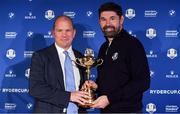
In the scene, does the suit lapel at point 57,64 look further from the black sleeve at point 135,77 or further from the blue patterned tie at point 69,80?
the black sleeve at point 135,77

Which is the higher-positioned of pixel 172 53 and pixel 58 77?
pixel 172 53

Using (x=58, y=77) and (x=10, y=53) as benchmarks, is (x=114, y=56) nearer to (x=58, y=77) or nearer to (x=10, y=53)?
(x=58, y=77)

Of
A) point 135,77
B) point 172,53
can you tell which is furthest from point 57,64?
point 172,53

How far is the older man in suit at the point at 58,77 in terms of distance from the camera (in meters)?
2.57

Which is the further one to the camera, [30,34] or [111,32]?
[30,34]

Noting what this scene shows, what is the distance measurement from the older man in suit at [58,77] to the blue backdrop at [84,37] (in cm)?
96

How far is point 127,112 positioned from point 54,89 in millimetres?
499

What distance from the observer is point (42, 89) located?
2.59m

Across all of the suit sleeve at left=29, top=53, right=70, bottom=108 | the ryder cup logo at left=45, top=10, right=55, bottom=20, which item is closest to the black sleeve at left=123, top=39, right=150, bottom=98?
the suit sleeve at left=29, top=53, right=70, bottom=108

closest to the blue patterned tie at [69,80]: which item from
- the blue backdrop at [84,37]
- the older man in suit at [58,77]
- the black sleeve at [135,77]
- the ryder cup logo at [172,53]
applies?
the older man in suit at [58,77]

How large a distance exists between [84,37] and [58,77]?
3.66 ft

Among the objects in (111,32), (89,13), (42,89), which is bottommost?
(42,89)

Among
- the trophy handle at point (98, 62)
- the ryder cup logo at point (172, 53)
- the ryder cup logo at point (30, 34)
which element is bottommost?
the trophy handle at point (98, 62)

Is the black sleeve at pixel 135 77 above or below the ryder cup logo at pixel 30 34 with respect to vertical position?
below
